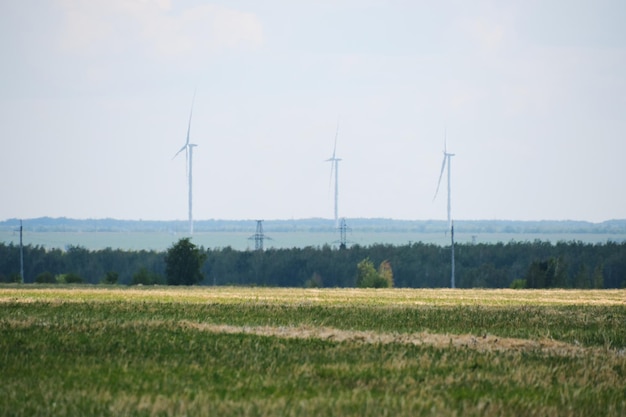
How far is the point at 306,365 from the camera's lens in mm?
31359

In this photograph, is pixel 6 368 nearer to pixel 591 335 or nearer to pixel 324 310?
pixel 591 335

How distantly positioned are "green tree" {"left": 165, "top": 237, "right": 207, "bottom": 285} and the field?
68657mm

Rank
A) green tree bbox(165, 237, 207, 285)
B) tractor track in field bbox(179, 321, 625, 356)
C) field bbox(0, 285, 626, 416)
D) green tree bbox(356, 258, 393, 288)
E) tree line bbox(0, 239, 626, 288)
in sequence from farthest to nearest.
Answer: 1. tree line bbox(0, 239, 626, 288)
2. green tree bbox(356, 258, 393, 288)
3. green tree bbox(165, 237, 207, 285)
4. tractor track in field bbox(179, 321, 625, 356)
5. field bbox(0, 285, 626, 416)

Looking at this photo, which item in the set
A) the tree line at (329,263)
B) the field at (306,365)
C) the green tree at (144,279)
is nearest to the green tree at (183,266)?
the green tree at (144,279)

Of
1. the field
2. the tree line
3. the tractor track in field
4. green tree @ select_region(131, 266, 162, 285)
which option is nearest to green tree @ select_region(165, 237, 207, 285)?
green tree @ select_region(131, 266, 162, 285)

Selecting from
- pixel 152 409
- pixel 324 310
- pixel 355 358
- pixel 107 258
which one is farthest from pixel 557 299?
pixel 107 258

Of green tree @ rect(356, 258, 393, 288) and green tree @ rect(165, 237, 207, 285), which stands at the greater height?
green tree @ rect(165, 237, 207, 285)

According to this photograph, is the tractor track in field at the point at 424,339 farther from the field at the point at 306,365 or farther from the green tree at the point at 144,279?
the green tree at the point at 144,279

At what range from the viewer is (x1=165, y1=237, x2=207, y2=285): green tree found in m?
120

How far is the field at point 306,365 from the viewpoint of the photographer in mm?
25453

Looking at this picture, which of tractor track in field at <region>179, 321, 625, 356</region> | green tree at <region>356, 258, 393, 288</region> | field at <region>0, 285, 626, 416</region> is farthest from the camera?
green tree at <region>356, 258, 393, 288</region>

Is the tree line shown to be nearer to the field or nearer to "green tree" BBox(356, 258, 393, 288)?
→ "green tree" BBox(356, 258, 393, 288)

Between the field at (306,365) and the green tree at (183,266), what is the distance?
6866cm

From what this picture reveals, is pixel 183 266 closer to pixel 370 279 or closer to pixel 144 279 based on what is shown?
pixel 144 279
